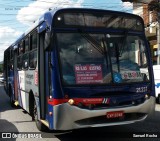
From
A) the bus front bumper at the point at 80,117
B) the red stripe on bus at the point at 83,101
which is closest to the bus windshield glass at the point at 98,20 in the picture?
the red stripe on bus at the point at 83,101

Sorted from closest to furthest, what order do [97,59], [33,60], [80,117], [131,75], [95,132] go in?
[80,117], [97,59], [131,75], [95,132], [33,60]

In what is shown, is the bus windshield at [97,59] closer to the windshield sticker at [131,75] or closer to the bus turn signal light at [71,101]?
the windshield sticker at [131,75]

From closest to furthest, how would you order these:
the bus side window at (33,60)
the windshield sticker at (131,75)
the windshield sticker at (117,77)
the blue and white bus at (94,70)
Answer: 1. the blue and white bus at (94,70)
2. the windshield sticker at (117,77)
3. the windshield sticker at (131,75)
4. the bus side window at (33,60)

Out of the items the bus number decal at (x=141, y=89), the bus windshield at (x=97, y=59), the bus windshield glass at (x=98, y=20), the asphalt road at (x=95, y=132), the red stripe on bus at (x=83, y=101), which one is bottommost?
the asphalt road at (x=95, y=132)

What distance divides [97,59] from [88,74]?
413 millimetres

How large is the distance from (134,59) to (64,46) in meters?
1.70

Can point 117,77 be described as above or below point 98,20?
below

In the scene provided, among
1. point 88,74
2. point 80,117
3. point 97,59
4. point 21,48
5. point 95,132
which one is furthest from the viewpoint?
point 21,48

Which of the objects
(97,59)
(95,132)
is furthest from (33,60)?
(97,59)

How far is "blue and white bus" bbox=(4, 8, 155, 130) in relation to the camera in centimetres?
744

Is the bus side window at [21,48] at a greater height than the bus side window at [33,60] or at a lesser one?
greater

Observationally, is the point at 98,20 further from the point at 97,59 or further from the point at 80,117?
the point at 80,117

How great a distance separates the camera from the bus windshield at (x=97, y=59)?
7613 millimetres

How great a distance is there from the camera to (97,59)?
780 centimetres
